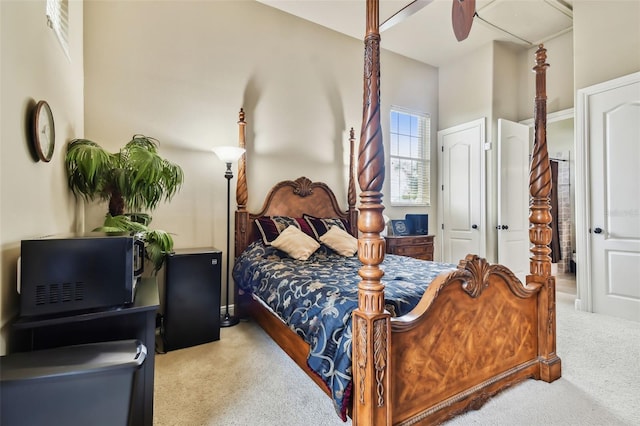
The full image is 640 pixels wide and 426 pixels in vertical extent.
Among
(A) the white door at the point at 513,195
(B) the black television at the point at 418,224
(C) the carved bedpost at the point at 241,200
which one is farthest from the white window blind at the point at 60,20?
(A) the white door at the point at 513,195

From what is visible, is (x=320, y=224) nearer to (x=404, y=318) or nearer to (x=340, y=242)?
(x=340, y=242)

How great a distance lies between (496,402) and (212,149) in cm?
319

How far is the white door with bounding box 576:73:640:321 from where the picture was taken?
3133 mm

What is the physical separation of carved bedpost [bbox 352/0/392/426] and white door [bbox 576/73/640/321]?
11.0ft

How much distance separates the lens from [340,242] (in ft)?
10.8

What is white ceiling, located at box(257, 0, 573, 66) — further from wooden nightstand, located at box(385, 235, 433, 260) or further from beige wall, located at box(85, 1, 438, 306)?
wooden nightstand, located at box(385, 235, 433, 260)

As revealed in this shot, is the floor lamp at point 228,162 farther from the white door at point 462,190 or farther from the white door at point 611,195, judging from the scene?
the white door at point 611,195

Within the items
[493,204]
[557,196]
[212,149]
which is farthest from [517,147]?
[212,149]

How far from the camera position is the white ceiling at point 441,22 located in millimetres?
3705

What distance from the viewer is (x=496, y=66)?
457 centimetres

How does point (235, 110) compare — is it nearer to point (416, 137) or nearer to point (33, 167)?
point (33, 167)

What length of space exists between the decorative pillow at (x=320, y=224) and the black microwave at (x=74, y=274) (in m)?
2.14

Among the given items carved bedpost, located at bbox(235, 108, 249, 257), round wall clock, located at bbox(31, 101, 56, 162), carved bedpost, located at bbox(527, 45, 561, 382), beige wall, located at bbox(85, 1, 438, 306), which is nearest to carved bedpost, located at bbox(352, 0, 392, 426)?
carved bedpost, located at bbox(527, 45, 561, 382)

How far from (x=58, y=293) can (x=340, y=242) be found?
237 centimetres
